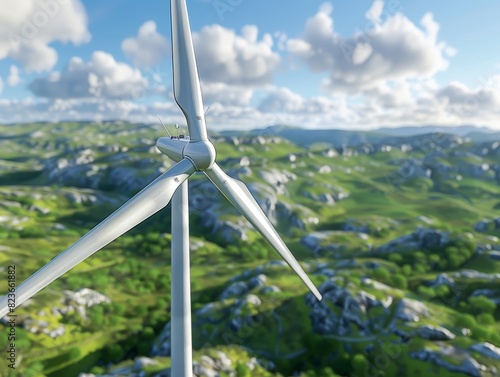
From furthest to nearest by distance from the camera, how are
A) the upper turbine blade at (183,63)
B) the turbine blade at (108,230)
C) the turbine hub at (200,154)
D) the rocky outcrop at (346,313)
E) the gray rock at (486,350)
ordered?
1. the rocky outcrop at (346,313)
2. the gray rock at (486,350)
3. the upper turbine blade at (183,63)
4. the turbine hub at (200,154)
5. the turbine blade at (108,230)

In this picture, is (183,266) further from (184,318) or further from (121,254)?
(121,254)

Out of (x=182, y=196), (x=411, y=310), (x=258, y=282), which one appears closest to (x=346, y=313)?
(x=411, y=310)

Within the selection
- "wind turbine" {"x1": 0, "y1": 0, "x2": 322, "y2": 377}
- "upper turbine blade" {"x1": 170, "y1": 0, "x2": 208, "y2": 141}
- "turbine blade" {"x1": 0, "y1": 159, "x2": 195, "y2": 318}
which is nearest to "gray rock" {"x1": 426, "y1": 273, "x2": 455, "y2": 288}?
"wind turbine" {"x1": 0, "y1": 0, "x2": 322, "y2": 377}

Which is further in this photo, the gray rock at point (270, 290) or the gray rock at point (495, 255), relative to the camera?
the gray rock at point (495, 255)

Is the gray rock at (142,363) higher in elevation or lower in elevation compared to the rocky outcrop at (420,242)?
lower

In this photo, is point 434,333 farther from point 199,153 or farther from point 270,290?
point 199,153

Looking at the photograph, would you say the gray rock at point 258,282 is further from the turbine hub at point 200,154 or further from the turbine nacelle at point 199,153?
the turbine hub at point 200,154

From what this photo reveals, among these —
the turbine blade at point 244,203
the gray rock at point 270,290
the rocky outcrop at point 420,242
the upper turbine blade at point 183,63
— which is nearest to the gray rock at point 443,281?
the rocky outcrop at point 420,242

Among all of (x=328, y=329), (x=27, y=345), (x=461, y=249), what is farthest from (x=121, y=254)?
(x=461, y=249)

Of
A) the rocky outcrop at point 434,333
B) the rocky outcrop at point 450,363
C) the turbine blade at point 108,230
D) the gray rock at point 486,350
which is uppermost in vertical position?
the turbine blade at point 108,230
